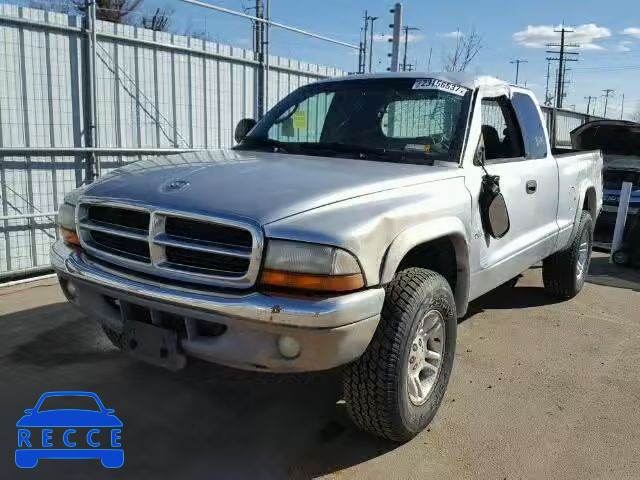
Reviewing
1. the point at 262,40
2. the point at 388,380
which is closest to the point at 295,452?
the point at 388,380

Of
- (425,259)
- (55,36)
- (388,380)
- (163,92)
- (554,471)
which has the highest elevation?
(55,36)

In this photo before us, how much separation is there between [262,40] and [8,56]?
146 inches

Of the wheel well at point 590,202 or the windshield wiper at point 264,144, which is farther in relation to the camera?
the wheel well at point 590,202

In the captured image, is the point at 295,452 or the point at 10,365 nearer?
the point at 295,452

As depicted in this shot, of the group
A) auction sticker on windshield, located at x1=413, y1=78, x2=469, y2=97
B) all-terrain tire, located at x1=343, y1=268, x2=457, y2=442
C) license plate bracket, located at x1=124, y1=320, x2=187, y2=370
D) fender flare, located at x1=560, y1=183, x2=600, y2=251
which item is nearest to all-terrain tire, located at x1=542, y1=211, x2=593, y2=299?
fender flare, located at x1=560, y1=183, x2=600, y2=251

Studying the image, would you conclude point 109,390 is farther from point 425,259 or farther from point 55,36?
point 55,36

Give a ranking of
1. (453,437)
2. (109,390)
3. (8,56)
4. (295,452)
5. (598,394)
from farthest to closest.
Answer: (8,56)
(598,394)
(109,390)
(453,437)
(295,452)

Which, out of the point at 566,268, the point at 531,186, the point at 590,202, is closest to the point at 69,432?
the point at 531,186

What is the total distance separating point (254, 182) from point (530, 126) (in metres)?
2.92

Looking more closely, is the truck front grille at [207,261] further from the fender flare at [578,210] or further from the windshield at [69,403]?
the fender flare at [578,210]

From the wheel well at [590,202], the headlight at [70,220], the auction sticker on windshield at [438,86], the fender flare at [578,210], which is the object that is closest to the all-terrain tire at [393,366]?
the auction sticker on windshield at [438,86]

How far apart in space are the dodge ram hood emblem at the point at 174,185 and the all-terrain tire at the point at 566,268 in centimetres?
409

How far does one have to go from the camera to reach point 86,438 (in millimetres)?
3098

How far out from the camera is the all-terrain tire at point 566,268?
5.75 metres
